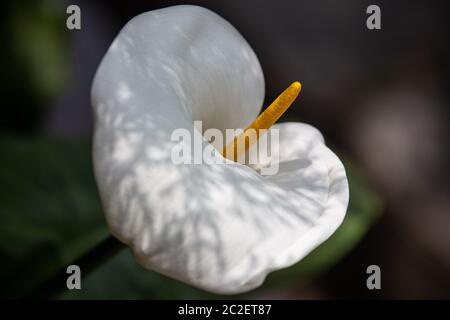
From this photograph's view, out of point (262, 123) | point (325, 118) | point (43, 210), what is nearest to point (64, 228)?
point (43, 210)

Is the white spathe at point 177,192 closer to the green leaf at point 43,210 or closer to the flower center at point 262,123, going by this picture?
the flower center at point 262,123

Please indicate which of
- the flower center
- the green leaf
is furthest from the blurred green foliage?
the flower center

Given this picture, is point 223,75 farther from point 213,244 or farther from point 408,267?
point 408,267

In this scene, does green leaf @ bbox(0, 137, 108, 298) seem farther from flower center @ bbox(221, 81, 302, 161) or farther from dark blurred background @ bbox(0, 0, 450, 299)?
flower center @ bbox(221, 81, 302, 161)

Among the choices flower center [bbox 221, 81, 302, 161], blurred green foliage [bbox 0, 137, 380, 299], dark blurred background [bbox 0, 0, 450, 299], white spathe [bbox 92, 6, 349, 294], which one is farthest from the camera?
dark blurred background [bbox 0, 0, 450, 299]

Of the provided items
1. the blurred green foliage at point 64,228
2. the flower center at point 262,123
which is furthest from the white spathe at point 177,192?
the blurred green foliage at point 64,228

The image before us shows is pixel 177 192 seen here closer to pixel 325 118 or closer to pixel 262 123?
pixel 262 123
